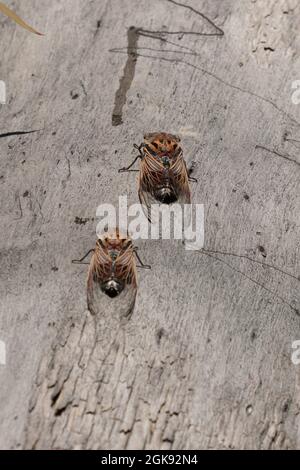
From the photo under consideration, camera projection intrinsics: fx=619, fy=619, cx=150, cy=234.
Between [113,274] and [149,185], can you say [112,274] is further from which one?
[149,185]

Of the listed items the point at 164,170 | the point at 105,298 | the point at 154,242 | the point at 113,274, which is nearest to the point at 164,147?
the point at 164,170

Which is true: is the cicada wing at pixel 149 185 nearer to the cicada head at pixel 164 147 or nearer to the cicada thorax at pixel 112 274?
the cicada head at pixel 164 147

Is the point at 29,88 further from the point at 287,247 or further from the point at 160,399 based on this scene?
the point at 160,399

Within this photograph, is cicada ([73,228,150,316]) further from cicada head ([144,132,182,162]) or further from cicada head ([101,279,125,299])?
cicada head ([144,132,182,162])

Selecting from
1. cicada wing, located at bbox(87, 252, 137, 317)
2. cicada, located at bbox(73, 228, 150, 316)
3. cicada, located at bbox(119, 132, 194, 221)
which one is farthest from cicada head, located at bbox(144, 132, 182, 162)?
cicada wing, located at bbox(87, 252, 137, 317)
